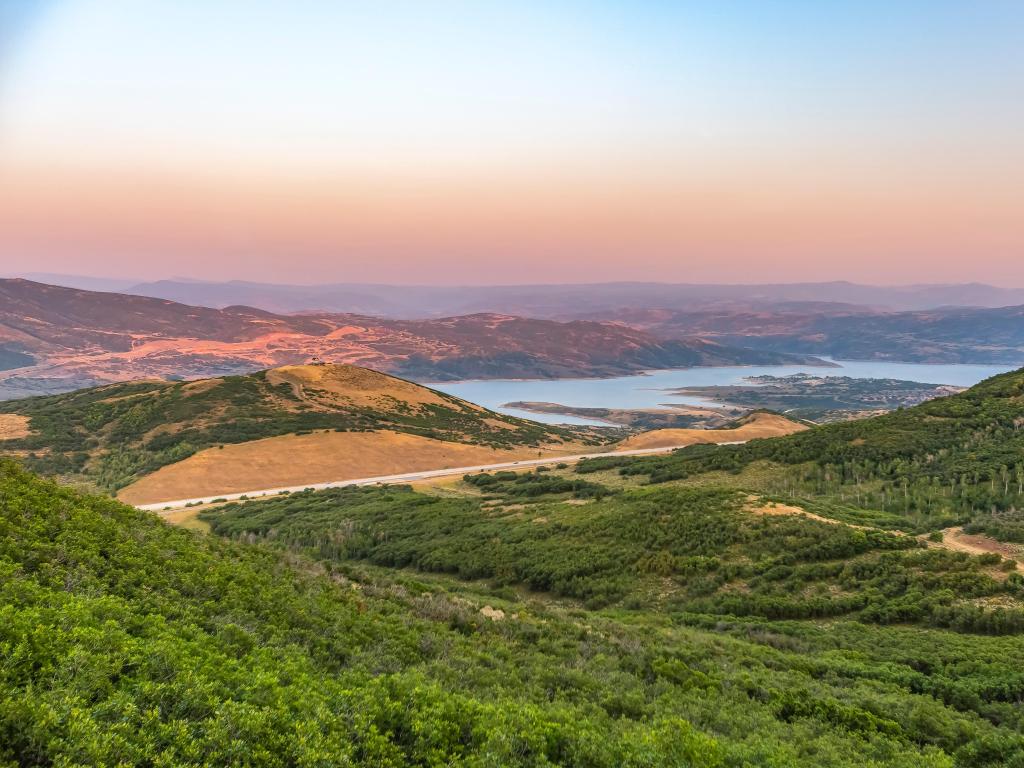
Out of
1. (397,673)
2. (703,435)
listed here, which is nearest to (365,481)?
(397,673)

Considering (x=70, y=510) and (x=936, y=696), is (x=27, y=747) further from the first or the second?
(x=936, y=696)

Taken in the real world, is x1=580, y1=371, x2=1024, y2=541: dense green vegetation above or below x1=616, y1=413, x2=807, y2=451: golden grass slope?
above

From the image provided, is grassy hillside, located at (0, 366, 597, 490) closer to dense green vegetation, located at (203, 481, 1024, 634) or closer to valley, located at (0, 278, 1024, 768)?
valley, located at (0, 278, 1024, 768)

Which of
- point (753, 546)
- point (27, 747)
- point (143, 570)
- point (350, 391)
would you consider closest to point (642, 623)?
point (753, 546)

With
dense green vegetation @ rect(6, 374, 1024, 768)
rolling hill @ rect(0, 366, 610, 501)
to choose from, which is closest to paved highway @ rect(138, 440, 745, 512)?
rolling hill @ rect(0, 366, 610, 501)

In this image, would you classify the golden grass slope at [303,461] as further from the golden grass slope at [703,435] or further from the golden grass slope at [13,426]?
the golden grass slope at [13,426]

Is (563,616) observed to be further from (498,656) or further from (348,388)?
(348,388)
